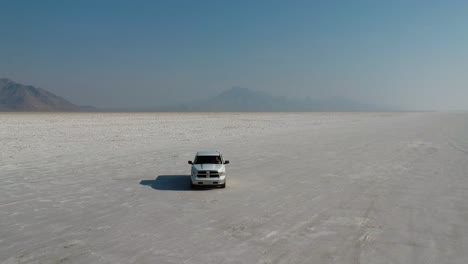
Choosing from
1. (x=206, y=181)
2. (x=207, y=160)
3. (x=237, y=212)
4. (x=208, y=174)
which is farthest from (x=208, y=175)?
(x=237, y=212)

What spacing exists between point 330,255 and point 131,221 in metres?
5.60

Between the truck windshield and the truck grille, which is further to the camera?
the truck windshield

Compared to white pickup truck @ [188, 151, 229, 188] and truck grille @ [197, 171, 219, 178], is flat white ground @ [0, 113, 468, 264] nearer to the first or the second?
white pickup truck @ [188, 151, 229, 188]

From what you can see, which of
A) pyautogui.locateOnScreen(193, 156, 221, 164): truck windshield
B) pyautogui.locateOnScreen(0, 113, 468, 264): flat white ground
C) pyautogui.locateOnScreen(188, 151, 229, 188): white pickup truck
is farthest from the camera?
pyautogui.locateOnScreen(193, 156, 221, 164): truck windshield

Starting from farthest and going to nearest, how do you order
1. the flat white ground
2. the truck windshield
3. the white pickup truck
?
the truck windshield
the white pickup truck
the flat white ground

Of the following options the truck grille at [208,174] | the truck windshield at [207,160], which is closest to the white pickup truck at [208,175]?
the truck grille at [208,174]

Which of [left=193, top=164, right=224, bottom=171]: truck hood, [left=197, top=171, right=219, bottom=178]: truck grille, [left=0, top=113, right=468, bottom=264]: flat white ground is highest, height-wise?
[left=193, top=164, right=224, bottom=171]: truck hood

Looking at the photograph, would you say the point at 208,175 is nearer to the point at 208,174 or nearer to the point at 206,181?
the point at 208,174

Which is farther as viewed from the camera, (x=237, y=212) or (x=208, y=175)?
(x=208, y=175)

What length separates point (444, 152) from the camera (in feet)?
91.8

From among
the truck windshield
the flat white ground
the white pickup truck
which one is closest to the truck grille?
the white pickup truck

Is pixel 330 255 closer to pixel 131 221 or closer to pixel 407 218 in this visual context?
pixel 407 218

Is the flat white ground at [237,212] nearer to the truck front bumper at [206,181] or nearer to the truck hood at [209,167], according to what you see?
the truck front bumper at [206,181]

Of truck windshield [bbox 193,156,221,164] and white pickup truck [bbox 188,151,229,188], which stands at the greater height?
truck windshield [bbox 193,156,221,164]
